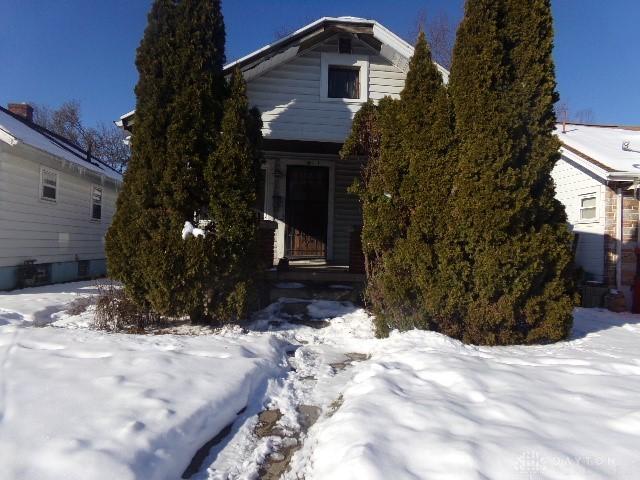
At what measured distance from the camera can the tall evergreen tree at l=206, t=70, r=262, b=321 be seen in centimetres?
532

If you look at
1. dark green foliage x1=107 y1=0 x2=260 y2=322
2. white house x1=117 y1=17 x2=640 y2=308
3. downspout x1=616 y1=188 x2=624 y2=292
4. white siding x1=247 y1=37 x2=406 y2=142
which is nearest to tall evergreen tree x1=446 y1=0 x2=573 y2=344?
white house x1=117 y1=17 x2=640 y2=308

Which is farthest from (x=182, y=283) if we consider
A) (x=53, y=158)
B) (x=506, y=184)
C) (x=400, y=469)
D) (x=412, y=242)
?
(x=53, y=158)

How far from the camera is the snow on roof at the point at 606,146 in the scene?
31.1 feet

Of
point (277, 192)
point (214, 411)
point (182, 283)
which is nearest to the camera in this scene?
point (214, 411)

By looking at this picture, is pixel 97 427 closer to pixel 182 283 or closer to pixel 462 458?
pixel 462 458

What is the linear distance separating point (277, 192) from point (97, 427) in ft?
24.1

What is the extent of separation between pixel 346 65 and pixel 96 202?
31.8ft

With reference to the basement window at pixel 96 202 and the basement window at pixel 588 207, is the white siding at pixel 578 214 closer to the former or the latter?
the basement window at pixel 588 207

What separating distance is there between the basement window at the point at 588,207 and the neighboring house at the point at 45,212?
13.4m

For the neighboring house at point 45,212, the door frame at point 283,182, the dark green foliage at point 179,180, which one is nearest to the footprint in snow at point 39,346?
the dark green foliage at point 179,180

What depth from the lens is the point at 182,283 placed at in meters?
5.18

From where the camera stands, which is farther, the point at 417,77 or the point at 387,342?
the point at 417,77

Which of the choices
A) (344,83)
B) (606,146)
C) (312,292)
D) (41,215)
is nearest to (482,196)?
(312,292)

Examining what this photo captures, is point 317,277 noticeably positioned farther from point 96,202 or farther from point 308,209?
point 96,202
